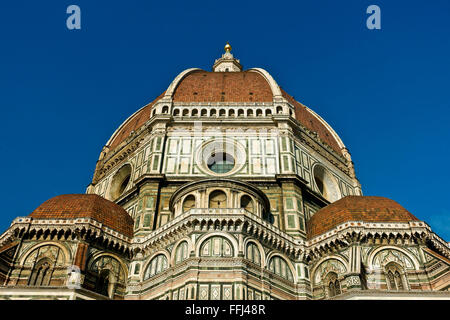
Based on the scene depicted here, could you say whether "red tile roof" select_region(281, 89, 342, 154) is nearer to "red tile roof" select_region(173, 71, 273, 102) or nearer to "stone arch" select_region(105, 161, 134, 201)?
"red tile roof" select_region(173, 71, 273, 102)

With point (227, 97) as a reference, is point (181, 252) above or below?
below

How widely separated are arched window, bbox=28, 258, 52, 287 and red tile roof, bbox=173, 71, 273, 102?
52.8ft

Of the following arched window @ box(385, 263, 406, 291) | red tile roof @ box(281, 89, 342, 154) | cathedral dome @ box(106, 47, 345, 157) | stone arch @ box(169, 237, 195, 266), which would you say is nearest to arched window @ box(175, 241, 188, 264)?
stone arch @ box(169, 237, 195, 266)

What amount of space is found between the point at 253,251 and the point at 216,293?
10.4 feet

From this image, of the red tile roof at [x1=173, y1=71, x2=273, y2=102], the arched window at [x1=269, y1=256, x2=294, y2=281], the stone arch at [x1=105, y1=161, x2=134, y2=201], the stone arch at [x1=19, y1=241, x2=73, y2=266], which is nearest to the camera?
the stone arch at [x1=19, y1=241, x2=73, y2=266]

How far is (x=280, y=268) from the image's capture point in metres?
22.8

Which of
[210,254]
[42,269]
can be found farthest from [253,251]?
[42,269]

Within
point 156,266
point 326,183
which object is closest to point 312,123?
point 326,183

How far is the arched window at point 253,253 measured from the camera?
70.8ft

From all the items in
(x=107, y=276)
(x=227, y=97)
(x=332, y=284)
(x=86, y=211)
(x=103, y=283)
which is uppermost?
(x=227, y=97)

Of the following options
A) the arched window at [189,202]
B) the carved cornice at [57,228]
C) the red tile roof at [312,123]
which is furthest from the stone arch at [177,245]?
the red tile roof at [312,123]

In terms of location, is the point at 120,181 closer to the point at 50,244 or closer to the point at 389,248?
the point at 50,244

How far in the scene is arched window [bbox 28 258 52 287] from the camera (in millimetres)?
21406

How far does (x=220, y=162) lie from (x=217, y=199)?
6379 millimetres
